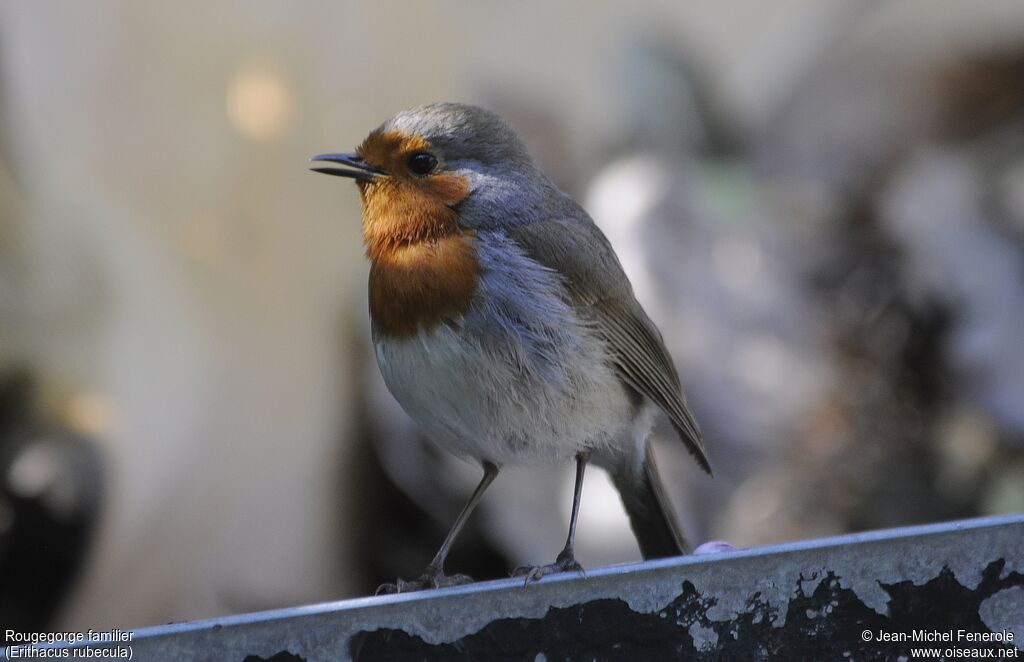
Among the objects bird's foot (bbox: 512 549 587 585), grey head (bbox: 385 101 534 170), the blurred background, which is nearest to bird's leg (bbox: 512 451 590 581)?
bird's foot (bbox: 512 549 587 585)

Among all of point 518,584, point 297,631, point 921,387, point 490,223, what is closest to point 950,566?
point 518,584

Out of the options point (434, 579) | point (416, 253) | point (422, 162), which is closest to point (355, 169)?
point (422, 162)

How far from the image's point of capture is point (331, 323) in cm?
452

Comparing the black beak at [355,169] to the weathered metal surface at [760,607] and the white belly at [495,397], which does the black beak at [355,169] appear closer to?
the white belly at [495,397]

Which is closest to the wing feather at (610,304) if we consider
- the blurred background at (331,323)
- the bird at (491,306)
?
the bird at (491,306)

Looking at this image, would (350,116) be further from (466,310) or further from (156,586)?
(466,310)

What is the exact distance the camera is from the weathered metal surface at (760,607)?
68.0 inches

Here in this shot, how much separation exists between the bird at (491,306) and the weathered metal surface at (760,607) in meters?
0.46

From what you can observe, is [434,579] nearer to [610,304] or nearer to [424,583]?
[424,583]

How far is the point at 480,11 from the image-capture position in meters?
5.52

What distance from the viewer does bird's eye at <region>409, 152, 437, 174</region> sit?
253 centimetres

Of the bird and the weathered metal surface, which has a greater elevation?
the bird

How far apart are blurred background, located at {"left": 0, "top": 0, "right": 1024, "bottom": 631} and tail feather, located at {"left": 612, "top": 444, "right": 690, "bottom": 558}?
649mm

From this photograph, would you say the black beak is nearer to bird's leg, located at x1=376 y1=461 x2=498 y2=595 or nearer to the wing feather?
the wing feather
